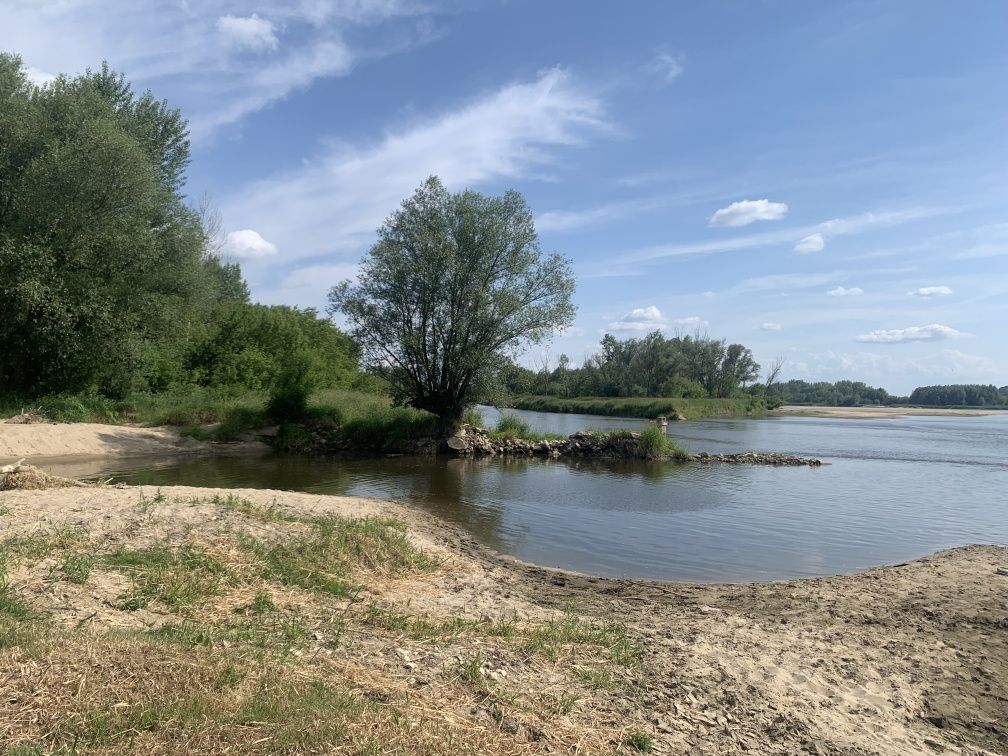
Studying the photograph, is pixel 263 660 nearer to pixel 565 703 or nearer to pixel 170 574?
pixel 565 703

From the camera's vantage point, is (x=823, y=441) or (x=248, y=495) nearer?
(x=248, y=495)

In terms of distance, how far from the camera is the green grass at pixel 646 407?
6916 centimetres

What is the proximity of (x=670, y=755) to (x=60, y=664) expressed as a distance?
425 centimetres

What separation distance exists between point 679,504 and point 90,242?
77.5 feet

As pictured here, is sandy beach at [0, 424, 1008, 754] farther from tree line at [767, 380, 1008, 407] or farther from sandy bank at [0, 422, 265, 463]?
tree line at [767, 380, 1008, 407]

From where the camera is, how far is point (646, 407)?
69750 mm

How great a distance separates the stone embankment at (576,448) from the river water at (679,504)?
5.23 ft

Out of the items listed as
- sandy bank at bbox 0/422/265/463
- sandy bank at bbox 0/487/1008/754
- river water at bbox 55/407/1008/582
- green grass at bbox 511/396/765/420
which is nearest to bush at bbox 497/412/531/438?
river water at bbox 55/407/1008/582

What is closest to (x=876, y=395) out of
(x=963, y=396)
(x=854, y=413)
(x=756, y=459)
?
(x=963, y=396)

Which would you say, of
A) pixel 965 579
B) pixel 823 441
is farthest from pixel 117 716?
pixel 823 441

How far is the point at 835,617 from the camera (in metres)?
8.50

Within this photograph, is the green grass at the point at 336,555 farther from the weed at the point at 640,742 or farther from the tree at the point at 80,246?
the tree at the point at 80,246

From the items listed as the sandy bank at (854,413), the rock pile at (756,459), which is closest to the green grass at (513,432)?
the rock pile at (756,459)

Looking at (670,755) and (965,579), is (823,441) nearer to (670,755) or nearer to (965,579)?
(965,579)
